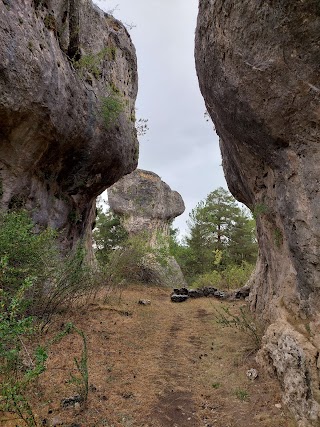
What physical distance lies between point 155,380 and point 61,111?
26.4 feet

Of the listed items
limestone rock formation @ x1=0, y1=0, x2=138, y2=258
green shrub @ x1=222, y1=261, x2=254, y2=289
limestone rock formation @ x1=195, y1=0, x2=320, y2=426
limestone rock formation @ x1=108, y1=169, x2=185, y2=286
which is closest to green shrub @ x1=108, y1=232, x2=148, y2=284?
limestone rock formation @ x1=0, y1=0, x2=138, y2=258

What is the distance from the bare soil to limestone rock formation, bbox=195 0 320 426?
62 cm

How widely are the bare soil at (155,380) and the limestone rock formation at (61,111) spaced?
4.35 m

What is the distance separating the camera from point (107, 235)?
23844mm

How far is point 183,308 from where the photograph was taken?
45.5ft

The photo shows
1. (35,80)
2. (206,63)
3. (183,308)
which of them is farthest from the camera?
(183,308)

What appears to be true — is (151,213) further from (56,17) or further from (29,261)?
(29,261)

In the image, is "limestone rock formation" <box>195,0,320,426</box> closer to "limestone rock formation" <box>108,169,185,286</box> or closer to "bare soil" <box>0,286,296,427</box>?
"bare soil" <box>0,286,296,427</box>

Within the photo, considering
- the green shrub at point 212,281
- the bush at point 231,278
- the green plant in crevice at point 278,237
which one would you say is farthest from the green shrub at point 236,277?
the green plant in crevice at point 278,237

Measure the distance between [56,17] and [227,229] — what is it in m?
19.1

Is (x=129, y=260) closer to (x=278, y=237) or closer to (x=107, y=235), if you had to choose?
(x=107, y=235)

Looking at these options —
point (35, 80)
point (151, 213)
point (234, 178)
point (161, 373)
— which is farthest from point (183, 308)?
point (151, 213)

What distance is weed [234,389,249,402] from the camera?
202 inches

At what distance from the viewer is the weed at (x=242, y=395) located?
5.14 meters
